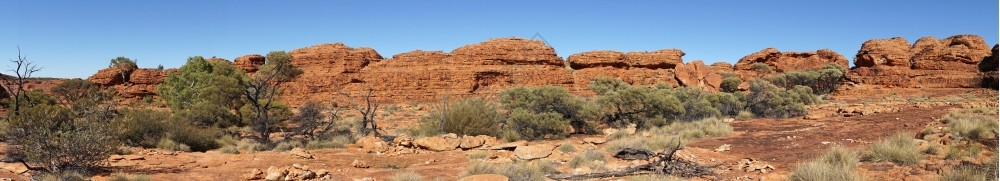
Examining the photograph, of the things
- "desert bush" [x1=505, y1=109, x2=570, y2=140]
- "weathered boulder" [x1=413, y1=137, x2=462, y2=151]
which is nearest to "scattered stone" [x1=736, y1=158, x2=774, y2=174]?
"weathered boulder" [x1=413, y1=137, x2=462, y2=151]

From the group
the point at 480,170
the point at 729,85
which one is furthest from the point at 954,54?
the point at 480,170

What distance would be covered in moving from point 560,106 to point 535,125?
1.81m

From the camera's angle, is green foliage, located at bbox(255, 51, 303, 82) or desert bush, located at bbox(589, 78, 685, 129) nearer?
desert bush, located at bbox(589, 78, 685, 129)

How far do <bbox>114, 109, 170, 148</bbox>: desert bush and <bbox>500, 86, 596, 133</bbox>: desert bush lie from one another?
8864 millimetres

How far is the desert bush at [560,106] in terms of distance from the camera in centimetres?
1591

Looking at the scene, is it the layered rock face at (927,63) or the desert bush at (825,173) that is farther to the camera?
the layered rock face at (927,63)

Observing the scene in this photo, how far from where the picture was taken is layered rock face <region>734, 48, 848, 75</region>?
5756 centimetres

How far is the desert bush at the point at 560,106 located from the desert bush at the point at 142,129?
8.86 metres

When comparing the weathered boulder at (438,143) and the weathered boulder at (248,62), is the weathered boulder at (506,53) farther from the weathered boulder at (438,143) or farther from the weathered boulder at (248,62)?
the weathered boulder at (438,143)

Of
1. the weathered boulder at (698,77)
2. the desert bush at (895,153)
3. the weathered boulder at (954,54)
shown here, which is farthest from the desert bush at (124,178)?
the weathered boulder at (954,54)

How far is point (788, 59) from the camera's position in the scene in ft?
192

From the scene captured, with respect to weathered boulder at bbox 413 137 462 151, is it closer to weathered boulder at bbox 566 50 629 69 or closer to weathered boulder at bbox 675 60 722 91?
weathered boulder at bbox 675 60 722 91

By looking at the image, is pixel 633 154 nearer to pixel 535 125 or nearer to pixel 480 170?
pixel 480 170

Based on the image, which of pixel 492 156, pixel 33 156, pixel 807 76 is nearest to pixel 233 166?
pixel 33 156
